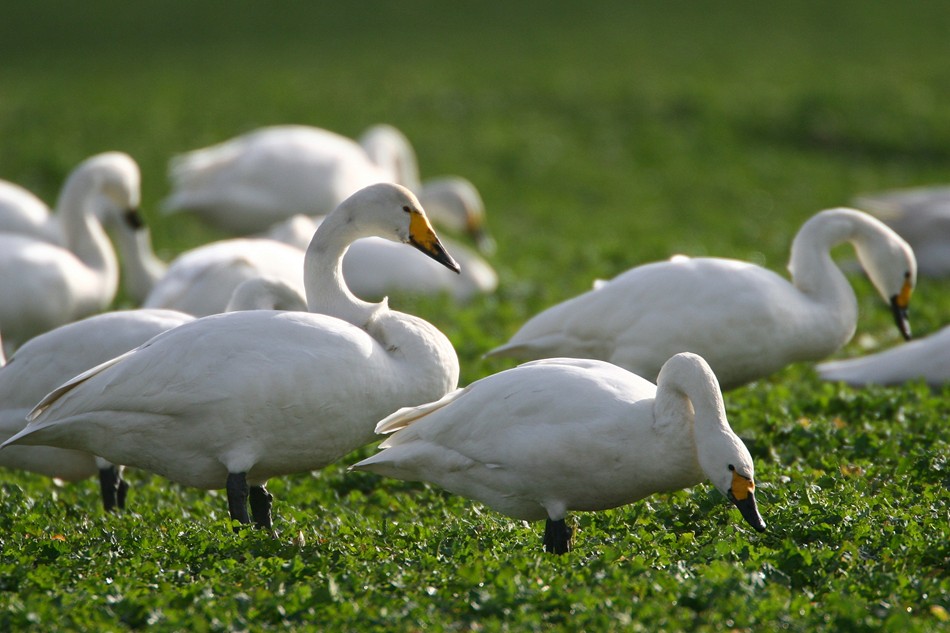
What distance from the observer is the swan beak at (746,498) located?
4.49m

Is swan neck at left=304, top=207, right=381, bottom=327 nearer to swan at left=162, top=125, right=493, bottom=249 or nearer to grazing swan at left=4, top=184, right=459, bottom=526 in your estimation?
grazing swan at left=4, top=184, right=459, bottom=526

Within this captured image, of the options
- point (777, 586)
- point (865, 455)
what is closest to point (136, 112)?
point (865, 455)

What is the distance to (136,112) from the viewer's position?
17391 millimetres

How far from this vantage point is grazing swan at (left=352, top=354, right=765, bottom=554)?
181 inches

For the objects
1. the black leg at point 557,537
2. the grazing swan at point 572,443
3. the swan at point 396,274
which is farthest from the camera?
the swan at point 396,274

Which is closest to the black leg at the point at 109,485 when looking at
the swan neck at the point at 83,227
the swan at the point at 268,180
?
the swan neck at the point at 83,227

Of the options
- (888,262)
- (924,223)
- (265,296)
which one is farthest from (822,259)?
(924,223)

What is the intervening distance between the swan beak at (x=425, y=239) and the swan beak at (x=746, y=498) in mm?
1742

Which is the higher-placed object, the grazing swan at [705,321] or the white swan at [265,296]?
the white swan at [265,296]

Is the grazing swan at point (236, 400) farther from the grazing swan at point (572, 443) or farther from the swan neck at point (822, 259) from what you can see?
the swan neck at point (822, 259)

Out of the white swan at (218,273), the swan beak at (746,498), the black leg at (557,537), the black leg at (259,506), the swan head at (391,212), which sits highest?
the swan head at (391,212)

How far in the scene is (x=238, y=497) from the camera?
500 cm

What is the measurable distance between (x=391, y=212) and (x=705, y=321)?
5.69 feet

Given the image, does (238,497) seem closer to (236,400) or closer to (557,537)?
(236,400)
